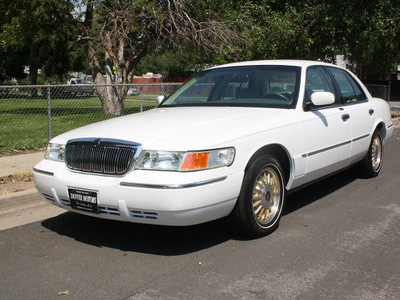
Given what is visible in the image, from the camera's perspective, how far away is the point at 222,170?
13.5 ft

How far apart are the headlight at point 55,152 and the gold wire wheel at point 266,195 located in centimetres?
184

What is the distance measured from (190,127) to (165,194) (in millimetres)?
796

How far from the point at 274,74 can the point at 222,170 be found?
1.96 meters

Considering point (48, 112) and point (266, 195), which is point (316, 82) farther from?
point (48, 112)

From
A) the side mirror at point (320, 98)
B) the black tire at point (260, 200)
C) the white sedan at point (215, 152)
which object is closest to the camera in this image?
the white sedan at point (215, 152)

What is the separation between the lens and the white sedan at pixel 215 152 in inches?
157

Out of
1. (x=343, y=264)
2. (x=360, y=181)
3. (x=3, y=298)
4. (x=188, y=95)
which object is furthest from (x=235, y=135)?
(x=360, y=181)

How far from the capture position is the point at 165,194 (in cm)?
387

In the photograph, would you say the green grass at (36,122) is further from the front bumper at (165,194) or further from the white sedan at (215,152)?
the front bumper at (165,194)

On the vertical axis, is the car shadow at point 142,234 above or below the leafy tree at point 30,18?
→ below

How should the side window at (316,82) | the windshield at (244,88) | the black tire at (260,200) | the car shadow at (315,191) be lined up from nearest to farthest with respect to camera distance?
the black tire at (260,200), the windshield at (244,88), the side window at (316,82), the car shadow at (315,191)

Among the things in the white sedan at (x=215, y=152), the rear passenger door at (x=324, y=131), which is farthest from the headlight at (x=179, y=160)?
the rear passenger door at (x=324, y=131)

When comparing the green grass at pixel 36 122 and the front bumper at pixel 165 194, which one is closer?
the front bumper at pixel 165 194

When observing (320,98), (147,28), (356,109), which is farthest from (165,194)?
(147,28)
